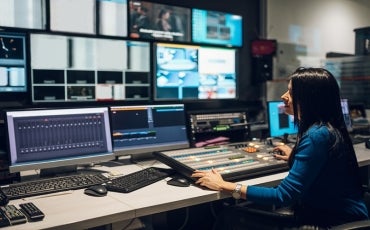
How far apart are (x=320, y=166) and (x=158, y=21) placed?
217 centimetres

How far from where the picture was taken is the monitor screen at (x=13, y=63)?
2.54 m

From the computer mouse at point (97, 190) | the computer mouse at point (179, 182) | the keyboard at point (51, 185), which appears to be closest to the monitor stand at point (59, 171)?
the keyboard at point (51, 185)

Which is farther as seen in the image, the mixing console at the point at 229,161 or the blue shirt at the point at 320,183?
the mixing console at the point at 229,161

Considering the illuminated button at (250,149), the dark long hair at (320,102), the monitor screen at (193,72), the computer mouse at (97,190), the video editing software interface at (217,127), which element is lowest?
the computer mouse at (97,190)

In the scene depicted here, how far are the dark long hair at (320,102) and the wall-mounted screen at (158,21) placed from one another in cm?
184

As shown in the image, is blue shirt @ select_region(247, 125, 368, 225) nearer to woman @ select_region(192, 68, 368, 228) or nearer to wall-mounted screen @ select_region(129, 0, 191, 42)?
woman @ select_region(192, 68, 368, 228)

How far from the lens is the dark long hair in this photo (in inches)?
59.9

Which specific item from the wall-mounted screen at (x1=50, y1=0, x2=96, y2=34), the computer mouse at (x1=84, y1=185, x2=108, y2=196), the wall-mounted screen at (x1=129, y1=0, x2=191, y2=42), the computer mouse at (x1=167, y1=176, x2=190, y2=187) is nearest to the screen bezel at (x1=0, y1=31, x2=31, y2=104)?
the wall-mounted screen at (x1=50, y1=0, x2=96, y2=34)

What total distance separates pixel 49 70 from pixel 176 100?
108 cm

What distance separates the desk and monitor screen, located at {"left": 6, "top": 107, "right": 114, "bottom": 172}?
29 cm

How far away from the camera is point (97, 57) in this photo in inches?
115

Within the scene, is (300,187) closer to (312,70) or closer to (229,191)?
(229,191)

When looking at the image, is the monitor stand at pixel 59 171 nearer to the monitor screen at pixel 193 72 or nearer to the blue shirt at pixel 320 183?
the blue shirt at pixel 320 183

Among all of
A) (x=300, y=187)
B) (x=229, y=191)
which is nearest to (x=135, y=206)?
(x=229, y=191)
